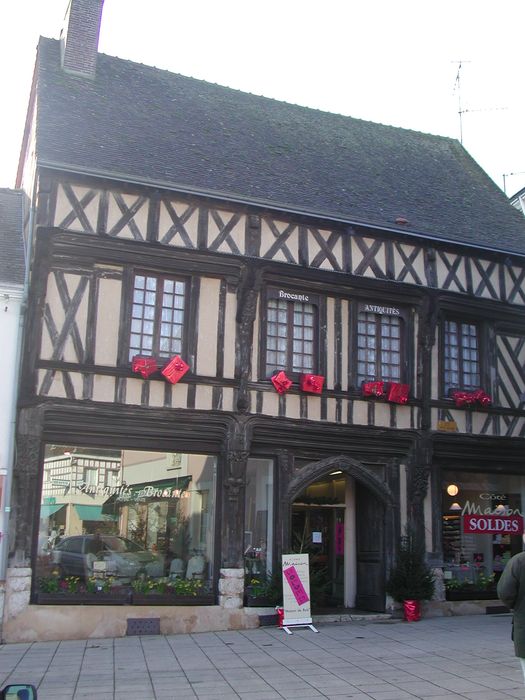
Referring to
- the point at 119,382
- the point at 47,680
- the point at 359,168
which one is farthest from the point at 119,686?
the point at 359,168

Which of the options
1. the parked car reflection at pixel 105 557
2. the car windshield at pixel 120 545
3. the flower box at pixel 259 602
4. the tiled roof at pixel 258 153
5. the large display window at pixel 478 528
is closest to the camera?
the parked car reflection at pixel 105 557

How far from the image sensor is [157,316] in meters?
11.9

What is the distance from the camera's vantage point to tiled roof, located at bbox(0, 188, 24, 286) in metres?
11.1

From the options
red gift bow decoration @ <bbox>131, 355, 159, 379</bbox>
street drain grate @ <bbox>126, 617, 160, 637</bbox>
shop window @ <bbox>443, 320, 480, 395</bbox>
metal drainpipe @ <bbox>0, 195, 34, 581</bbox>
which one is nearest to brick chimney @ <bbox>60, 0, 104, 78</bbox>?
metal drainpipe @ <bbox>0, 195, 34, 581</bbox>

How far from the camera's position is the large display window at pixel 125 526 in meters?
11.0

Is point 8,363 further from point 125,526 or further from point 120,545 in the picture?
point 120,545

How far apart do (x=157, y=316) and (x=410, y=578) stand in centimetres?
558

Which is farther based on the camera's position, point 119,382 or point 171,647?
point 119,382

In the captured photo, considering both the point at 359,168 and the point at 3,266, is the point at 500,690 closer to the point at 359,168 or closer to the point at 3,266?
the point at 3,266

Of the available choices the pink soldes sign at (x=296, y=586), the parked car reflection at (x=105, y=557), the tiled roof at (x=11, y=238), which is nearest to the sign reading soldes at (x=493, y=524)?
the pink soldes sign at (x=296, y=586)

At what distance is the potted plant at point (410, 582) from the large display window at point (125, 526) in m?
2.97

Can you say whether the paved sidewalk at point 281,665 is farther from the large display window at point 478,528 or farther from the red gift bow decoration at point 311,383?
the red gift bow decoration at point 311,383

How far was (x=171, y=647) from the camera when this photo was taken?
9945 mm

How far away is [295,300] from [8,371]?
4.54 meters
